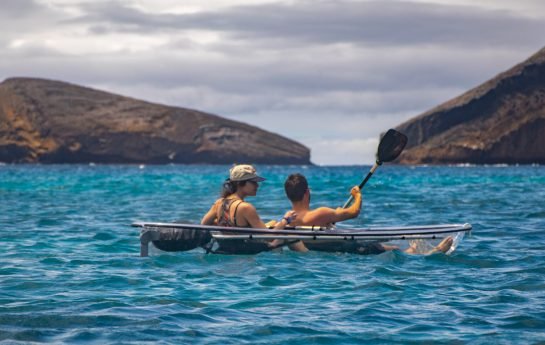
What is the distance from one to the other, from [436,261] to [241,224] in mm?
2791

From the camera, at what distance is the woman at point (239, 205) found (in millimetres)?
12664

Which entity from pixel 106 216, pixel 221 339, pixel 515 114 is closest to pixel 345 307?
pixel 221 339

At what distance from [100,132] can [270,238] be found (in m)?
175

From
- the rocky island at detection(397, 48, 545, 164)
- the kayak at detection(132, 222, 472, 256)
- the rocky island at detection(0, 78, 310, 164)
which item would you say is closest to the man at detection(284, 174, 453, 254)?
the kayak at detection(132, 222, 472, 256)

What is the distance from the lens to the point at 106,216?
902 inches

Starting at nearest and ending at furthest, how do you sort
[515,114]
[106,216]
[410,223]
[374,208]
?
[410,223]
[106,216]
[374,208]
[515,114]

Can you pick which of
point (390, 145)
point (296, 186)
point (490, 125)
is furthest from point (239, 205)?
point (490, 125)

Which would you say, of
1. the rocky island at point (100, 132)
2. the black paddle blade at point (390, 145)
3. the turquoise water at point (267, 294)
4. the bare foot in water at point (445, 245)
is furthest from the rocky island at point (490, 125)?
the bare foot in water at point (445, 245)

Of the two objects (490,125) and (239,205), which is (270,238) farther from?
(490,125)

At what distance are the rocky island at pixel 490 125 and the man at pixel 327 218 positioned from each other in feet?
482

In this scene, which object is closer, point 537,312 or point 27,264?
point 537,312

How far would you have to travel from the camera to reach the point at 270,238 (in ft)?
42.1

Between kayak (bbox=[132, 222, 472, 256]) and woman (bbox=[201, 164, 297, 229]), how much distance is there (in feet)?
0.59

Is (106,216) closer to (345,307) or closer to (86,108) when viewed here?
(345,307)
